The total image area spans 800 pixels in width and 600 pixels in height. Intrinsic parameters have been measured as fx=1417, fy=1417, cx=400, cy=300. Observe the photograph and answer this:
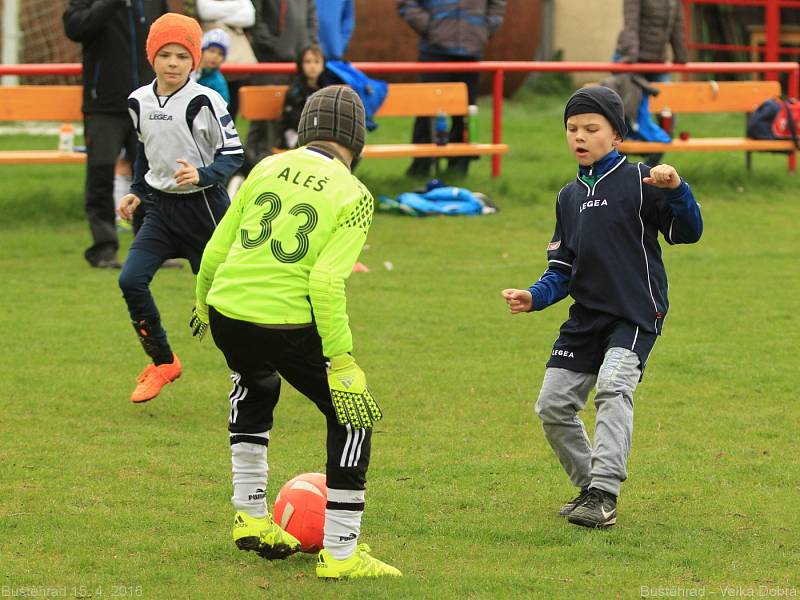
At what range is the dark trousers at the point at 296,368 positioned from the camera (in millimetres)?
4895

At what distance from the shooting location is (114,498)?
5.98m

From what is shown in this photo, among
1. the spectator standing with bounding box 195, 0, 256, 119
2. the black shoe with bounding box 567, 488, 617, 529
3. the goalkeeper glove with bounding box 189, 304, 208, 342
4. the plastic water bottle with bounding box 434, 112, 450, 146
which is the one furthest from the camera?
the plastic water bottle with bounding box 434, 112, 450, 146

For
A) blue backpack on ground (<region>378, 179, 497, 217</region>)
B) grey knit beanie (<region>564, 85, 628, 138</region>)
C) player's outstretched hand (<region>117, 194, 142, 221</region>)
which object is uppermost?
grey knit beanie (<region>564, 85, 628, 138</region>)

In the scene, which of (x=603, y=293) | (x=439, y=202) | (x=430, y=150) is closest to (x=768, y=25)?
(x=430, y=150)

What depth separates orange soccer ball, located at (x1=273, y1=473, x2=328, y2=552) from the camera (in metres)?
5.30

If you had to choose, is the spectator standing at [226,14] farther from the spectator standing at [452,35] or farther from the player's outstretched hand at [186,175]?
the player's outstretched hand at [186,175]

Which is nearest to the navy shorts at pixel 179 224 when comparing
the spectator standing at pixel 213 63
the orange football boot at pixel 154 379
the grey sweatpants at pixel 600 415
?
the orange football boot at pixel 154 379

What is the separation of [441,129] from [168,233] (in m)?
7.66

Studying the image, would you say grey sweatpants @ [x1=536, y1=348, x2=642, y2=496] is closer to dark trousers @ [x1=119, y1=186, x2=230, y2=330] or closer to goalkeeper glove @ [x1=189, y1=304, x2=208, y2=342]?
goalkeeper glove @ [x1=189, y1=304, x2=208, y2=342]


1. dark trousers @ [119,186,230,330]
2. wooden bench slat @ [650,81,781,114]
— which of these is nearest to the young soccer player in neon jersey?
dark trousers @ [119,186,230,330]

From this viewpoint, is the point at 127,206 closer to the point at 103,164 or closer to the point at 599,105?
the point at 599,105

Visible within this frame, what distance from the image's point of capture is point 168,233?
764 centimetres

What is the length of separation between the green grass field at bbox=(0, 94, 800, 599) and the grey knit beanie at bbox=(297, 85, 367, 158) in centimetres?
155

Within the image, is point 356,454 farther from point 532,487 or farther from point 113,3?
point 113,3
